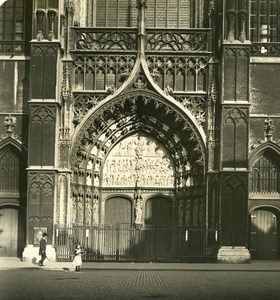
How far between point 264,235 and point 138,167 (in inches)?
232

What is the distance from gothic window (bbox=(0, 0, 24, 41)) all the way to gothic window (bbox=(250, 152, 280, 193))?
10.9 metres

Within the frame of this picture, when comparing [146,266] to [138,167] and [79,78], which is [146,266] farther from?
[79,78]

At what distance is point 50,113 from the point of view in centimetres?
2895

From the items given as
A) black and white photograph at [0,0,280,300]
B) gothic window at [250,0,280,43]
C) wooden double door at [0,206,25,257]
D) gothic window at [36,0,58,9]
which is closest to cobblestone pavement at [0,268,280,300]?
black and white photograph at [0,0,280,300]

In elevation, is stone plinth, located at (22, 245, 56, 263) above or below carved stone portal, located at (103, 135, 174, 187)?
below

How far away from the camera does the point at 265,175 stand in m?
30.4

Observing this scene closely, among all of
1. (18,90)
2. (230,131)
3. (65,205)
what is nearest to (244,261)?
(230,131)

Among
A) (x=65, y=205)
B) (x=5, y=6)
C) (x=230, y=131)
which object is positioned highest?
(x=5, y=6)

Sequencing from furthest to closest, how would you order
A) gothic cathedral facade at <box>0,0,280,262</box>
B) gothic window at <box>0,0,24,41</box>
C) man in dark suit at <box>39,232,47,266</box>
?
gothic window at <box>0,0,24,41</box> < gothic cathedral facade at <box>0,0,280,262</box> < man in dark suit at <box>39,232,47,266</box>

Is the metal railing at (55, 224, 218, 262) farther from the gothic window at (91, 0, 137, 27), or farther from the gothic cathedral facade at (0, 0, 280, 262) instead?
the gothic window at (91, 0, 137, 27)

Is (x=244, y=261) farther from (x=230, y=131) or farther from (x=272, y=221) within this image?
(x=230, y=131)

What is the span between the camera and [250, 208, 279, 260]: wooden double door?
30234 mm

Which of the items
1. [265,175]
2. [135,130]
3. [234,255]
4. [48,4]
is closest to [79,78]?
[48,4]

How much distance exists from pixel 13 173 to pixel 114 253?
201 inches
